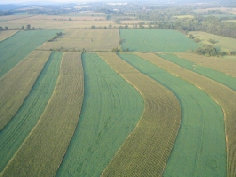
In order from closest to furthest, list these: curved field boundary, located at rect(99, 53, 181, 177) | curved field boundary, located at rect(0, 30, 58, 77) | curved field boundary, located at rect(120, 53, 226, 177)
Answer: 1. curved field boundary, located at rect(99, 53, 181, 177)
2. curved field boundary, located at rect(120, 53, 226, 177)
3. curved field boundary, located at rect(0, 30, 58, 77)

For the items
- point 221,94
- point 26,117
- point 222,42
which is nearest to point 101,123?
point 26,117

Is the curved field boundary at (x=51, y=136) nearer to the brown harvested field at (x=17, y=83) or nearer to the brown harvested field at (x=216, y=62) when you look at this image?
the brown harvested field at (x=17, y=83)

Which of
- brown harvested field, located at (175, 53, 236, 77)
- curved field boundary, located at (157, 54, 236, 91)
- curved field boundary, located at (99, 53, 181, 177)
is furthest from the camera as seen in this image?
brown harvested field, located at (175, 53, 236, 77)

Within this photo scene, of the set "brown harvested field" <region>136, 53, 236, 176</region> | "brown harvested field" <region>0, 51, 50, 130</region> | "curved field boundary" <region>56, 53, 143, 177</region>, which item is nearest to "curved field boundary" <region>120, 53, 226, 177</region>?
"brown harvested field" <region>136, 53, 236, 176</region>

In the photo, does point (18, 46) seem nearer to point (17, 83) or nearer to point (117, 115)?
point (17, 83)

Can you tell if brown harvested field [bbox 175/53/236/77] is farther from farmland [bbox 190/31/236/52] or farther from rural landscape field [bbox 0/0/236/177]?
farmland [bbox 190/31/236/52]

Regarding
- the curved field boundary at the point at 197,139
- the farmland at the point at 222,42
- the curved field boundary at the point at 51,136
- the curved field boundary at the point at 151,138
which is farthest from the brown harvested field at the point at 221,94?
the farmland at the point at 222,42
